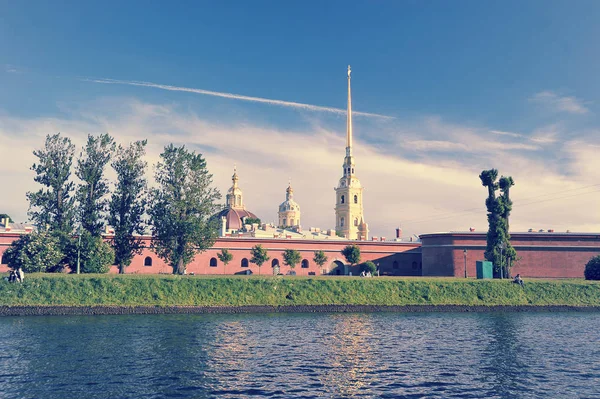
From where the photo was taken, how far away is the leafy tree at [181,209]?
4584 centimetres

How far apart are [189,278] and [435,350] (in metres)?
23.3

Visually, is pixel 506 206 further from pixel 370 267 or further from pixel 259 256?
pixel 259 256

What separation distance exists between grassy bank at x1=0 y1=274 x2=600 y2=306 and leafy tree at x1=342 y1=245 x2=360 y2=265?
68.6 feet

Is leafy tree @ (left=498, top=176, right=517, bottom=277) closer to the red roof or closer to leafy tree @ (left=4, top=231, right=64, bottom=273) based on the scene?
leafy tree @ (left=4, top=231, right=64, bottom=273)

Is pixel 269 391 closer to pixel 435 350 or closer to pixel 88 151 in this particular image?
pixel 435 350

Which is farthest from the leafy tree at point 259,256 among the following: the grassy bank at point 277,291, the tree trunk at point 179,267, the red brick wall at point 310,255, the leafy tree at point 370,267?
the grassy bank at point 277,291

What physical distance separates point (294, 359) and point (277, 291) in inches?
775

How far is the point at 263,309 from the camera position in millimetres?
38031

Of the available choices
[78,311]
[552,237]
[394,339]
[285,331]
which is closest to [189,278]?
[78,311]

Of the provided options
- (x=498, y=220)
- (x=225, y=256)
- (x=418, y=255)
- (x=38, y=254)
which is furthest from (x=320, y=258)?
(x=38, y=254)

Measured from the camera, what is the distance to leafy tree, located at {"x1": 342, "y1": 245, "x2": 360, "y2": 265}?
6575 centimetres

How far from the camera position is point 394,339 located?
1016 inches

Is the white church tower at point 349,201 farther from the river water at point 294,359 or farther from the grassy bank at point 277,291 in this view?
the river water at point 294,359

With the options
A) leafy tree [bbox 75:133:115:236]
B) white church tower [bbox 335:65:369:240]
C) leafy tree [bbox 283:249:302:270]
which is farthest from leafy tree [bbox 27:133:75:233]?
white church tower [bbox 335:65:369:240]
